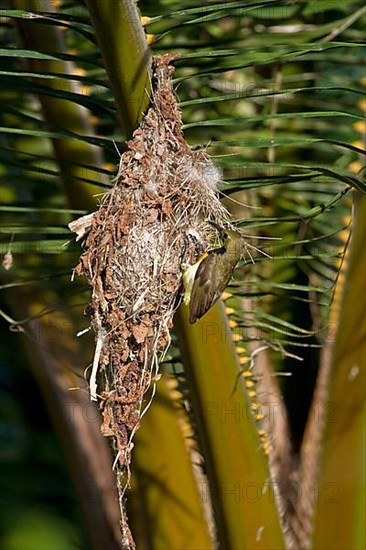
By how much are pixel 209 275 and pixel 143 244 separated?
0.25 feet

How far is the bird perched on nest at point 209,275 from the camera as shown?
39.0 inches

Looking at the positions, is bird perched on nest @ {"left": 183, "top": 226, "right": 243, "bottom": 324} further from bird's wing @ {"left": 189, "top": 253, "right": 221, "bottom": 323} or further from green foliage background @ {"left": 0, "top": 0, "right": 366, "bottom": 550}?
green foliage background @ {"left": 0, "top": 0, "right": 366, "bottom": 550}

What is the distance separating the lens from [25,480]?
228 centimetres

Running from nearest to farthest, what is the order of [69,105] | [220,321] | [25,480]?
1. [220,321]
2. [69,105]
3. [25,480]

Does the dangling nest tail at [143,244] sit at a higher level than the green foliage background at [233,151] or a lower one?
lower

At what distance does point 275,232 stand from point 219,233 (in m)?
0.62

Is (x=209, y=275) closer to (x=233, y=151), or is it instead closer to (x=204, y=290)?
(x=204, y=290)

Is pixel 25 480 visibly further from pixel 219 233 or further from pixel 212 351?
pixel 219 233

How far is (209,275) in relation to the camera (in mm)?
989

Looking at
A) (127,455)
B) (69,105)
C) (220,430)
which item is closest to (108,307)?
(127,455)

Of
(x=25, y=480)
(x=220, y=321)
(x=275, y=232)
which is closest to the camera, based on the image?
(x=220, y=321)

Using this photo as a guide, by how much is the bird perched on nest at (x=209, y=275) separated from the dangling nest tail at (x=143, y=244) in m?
0.01

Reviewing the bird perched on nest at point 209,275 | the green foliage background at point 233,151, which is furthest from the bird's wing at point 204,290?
the green foliage background at point 233,151

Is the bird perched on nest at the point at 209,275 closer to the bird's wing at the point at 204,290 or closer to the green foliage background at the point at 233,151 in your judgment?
the bird's wing at the point at 204,290
